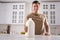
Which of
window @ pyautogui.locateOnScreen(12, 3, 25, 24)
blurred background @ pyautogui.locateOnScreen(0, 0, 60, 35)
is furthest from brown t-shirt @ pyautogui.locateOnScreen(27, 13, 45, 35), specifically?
window @ pyautogui.locateOnScreen(12, 3, 25, 24)

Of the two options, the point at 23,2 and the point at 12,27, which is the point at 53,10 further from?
the point at 12,27

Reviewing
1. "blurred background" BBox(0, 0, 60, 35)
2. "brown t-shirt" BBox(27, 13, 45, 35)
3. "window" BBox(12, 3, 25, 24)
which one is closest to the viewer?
"brown t-shirt" BBox(27, 13, 45, 35)

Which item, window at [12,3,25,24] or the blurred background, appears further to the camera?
window at [12,3,25,24]

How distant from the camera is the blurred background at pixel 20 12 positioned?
4.20 meters

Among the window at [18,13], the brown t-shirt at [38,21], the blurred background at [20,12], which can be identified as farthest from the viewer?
the window at [18,13]

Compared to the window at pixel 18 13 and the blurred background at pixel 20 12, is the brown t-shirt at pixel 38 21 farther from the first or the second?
the window at pixel 18 13

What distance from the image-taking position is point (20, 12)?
4.36m

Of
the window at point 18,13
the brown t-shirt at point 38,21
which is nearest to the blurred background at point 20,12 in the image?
the window at point 18,13

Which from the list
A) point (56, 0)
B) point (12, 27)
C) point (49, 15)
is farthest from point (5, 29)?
point (56, 0)

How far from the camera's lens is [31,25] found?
1.27 meters

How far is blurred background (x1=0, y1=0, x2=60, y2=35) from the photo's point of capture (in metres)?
4.20

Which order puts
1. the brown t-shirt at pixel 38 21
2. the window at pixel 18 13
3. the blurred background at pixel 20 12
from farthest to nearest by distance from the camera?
the window at pixel 18 13 < the blurred background at pixel 20 12 < the brown t-shirt at pixel 38 21

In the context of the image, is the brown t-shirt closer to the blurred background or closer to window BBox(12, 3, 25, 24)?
the blurred background

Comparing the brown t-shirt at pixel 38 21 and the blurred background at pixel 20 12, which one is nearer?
the brown t-shirt at pixel 38 21
